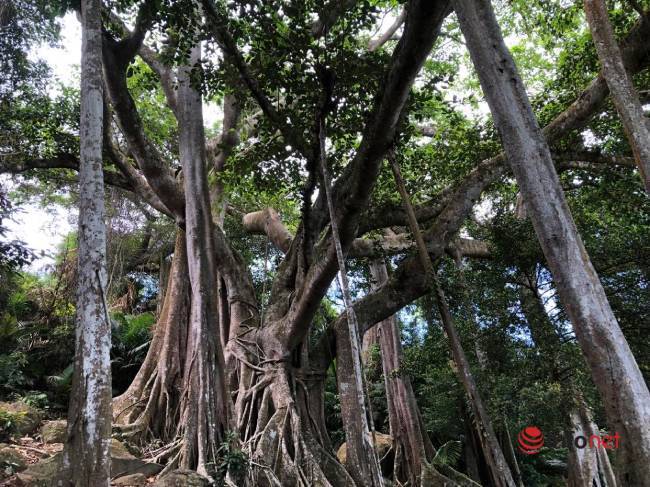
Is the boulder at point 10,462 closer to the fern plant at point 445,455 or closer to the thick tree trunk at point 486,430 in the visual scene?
the thick tree trunk at point 486,430

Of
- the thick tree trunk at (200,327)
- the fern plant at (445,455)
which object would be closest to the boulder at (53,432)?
the thick tree trunk at (200,327)

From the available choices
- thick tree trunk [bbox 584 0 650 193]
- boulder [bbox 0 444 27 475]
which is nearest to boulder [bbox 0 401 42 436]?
boulder [bbox 0 444 27 475]

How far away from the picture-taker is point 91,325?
3.16m

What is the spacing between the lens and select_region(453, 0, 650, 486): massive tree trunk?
7.70ft

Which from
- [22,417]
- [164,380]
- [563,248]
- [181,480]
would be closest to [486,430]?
[563,248]

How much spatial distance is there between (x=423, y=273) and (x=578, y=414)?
2.93 metres

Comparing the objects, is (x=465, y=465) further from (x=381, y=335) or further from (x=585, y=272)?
(x=585, y=272)

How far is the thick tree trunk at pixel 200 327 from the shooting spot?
16.3 feet

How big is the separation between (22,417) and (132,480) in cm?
242

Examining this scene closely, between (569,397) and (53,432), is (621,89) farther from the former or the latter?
(53,432)

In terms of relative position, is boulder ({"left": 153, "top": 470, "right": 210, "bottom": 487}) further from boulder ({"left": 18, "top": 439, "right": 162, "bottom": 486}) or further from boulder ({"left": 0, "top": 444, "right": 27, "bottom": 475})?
boulder ({"left": 0, "top": 444, "right": 27, "bottom": 475})

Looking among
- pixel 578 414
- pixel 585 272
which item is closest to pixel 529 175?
pixel 585 272

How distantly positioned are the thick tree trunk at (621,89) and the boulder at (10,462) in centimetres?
641

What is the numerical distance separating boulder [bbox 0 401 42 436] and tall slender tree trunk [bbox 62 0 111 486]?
4.11 metres
